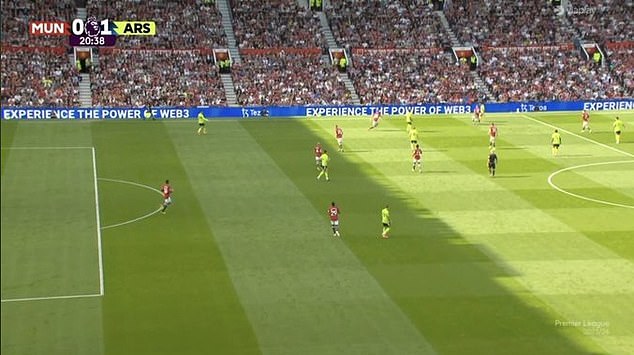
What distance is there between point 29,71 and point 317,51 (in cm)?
2586

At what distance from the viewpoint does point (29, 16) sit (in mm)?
79250

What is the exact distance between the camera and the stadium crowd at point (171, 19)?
80.6 meters

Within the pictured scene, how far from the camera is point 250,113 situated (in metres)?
71.7

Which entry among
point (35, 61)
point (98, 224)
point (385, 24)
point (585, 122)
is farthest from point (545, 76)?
point (98, 224)

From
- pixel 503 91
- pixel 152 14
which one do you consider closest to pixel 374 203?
pixel 503 91

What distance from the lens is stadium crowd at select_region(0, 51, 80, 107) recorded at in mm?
70812

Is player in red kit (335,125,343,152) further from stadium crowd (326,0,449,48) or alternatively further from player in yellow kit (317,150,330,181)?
stadium crowd (326,0,449,48)

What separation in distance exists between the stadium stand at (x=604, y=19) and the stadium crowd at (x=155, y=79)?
38508 millimetres

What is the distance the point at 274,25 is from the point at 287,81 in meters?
9.28

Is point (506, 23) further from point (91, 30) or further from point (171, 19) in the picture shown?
point (91, 30)

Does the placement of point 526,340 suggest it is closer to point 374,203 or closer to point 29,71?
point 374,203

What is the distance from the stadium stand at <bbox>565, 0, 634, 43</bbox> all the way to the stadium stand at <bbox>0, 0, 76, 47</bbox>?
5028 cm

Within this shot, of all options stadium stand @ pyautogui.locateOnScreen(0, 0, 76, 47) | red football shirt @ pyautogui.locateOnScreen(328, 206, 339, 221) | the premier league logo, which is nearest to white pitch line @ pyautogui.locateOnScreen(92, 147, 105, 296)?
red football shirt @ pyautogui.locateOnScreen(328, 206, 339, 221)

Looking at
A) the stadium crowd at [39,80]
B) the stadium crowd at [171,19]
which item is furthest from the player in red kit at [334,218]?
the stadium crowd at [171,19]
